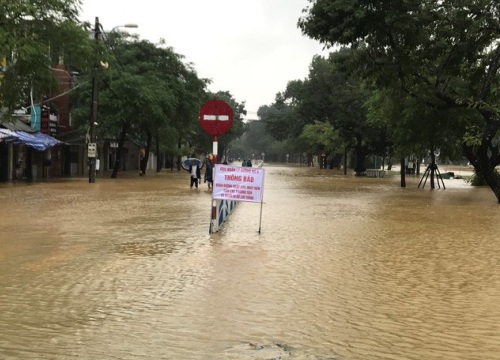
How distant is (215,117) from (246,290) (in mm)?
6503

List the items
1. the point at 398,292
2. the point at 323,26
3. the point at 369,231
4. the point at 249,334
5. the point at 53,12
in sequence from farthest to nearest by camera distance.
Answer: the point at 323,26 < the point at 53,12 < the point at 369,231 < the point at 398,292 < the point at 249,334

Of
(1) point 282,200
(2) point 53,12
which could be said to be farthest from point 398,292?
(1) point 282,200

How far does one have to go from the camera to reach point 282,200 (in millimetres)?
22672

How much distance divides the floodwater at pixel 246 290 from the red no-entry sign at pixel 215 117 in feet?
7.92

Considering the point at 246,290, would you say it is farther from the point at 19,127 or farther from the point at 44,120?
the point at 44,120

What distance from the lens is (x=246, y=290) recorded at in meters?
7.16

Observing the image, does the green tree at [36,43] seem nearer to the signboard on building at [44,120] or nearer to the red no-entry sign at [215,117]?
the red no-entry sign at [215,117]

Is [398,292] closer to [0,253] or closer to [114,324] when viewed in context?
[114,324]

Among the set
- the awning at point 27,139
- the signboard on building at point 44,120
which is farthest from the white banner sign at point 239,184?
the signboard on building at point 44,120

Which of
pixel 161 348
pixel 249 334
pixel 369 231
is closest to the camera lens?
pixel 161 348

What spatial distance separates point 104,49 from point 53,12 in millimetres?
2592

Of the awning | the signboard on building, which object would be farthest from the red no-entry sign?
the signboard on building

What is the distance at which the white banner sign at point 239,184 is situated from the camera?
40.9 feet

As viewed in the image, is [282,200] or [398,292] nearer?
[398,292]
